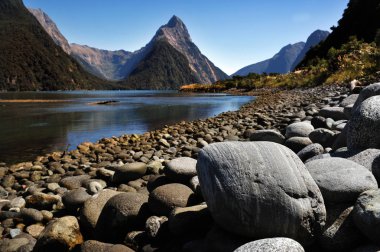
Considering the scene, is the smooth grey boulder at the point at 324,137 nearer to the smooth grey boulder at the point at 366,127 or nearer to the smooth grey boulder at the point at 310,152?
the smooth grey boulder at the point at 310,152

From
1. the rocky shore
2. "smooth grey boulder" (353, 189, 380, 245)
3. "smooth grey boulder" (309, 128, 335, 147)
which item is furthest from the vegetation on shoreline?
"smooth grey boulder" (353, 189, 380, 245)

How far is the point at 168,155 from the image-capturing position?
374 inches

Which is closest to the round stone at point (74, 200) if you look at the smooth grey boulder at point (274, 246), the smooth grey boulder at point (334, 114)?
the smooth grey boulder at point (274, 246)

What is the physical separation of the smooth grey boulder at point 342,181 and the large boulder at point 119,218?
213cm

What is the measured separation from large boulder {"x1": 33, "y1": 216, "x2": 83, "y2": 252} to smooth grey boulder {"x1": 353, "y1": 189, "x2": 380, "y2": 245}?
314 centimetres

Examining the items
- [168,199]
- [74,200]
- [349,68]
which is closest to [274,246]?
[168,199]

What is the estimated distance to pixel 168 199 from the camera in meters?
4.38

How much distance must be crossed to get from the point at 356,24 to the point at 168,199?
232ft

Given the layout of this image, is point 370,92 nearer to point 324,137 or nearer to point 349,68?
point 324,137

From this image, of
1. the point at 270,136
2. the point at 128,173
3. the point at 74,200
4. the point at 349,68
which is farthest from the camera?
the point at 349,68

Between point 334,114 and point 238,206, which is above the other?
point 334,114

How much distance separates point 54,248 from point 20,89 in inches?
6942

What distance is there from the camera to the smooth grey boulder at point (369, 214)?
9.00ft

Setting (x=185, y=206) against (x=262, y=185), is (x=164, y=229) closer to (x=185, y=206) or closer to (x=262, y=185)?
(x=185, y=206)
